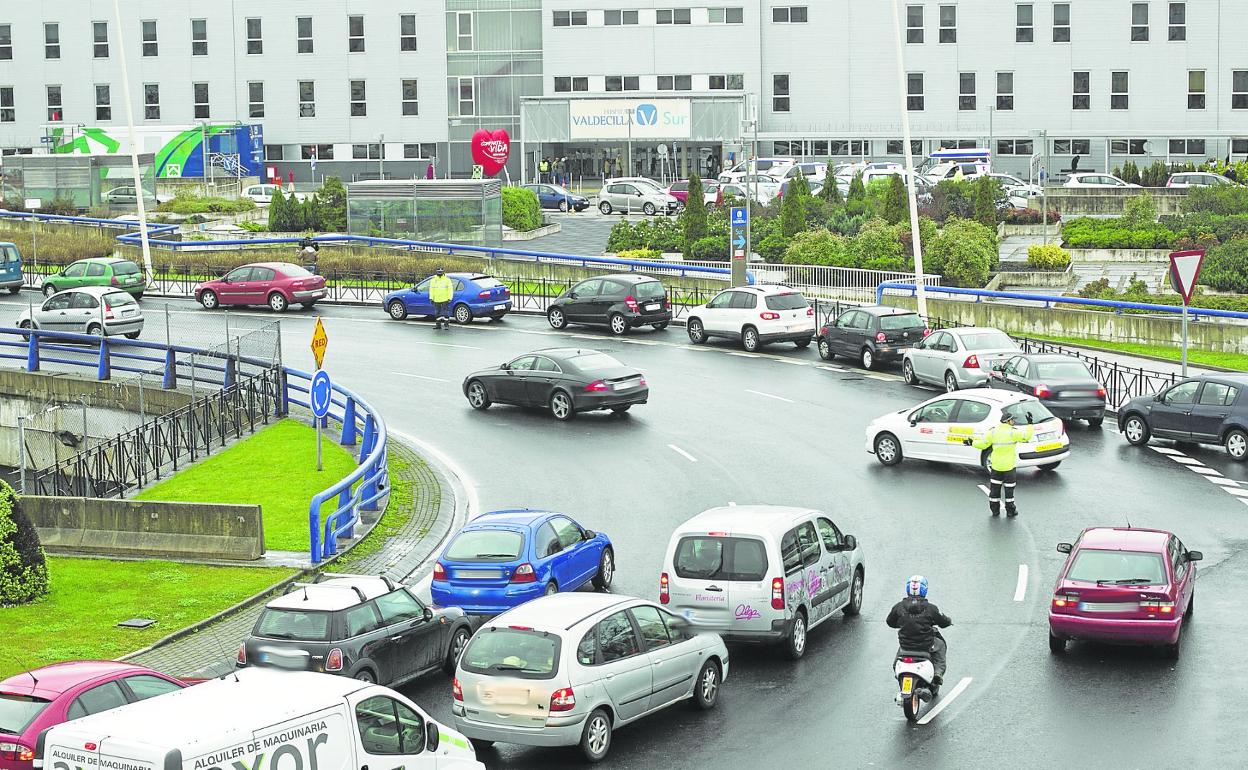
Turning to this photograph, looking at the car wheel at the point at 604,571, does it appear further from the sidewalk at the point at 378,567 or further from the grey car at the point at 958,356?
the grey car at the point at 958,356

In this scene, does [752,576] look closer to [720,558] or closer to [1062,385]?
[720,558]

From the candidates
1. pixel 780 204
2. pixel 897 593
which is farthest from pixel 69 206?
pixel 897 593

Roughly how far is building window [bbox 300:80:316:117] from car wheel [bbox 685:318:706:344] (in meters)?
52.0

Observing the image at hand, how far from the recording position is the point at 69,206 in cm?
6762

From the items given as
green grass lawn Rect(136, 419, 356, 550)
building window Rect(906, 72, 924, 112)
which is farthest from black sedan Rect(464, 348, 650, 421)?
building window Rect(906, 72, 924, 112)

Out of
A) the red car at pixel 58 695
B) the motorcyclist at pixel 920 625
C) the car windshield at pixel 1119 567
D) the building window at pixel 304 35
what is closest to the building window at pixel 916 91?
the building window at pixel 304 35

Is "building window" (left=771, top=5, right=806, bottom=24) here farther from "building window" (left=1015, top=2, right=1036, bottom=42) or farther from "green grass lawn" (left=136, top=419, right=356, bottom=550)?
"green grass lawn" (left=136, top=419, right=356, bottom=550)

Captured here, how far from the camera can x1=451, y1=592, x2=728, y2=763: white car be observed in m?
15.1

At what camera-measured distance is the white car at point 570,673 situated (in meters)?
15.1

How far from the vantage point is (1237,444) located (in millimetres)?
28438

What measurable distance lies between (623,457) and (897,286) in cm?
1862

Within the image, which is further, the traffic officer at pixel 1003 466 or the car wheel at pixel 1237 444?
the car wheel at pixel 1237 444

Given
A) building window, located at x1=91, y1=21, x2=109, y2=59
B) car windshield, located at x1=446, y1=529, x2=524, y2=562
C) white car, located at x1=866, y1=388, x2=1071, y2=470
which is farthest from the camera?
building window, located at x1=91, y1=21, x2=109, y2=59

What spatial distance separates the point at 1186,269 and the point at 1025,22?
57974 mm
